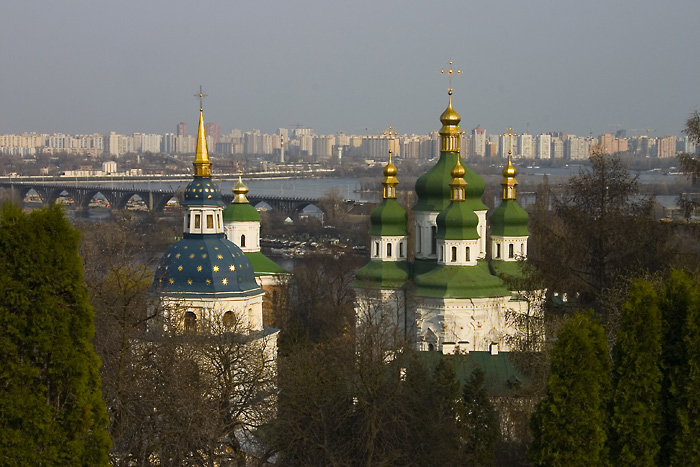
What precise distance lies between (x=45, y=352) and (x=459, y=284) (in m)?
10.6

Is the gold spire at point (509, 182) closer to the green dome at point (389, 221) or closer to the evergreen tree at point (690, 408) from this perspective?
the green dome at point (389, 221)

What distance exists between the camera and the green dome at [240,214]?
23.6 m

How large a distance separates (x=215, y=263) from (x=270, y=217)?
43657 millimetres

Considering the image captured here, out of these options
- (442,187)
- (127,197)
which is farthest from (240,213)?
(127,197)

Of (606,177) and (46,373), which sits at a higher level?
(606,177)

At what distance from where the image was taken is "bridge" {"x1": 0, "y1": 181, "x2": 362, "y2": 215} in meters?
64.1

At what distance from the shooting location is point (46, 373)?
8.66 m

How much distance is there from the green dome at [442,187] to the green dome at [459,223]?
105 cm

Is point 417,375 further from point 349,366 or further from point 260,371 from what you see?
point 260,371

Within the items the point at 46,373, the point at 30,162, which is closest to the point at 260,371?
the point at 46,373

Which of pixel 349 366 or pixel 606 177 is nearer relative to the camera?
pixel 349 366

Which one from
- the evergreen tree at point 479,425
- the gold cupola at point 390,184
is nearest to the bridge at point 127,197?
the gold cupola at point 390,184

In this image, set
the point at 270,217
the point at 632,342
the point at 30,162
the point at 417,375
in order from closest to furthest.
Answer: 1. the point at 632,342
2. the point at 417,375
3. the point at 270,217
4. the point at 30,162

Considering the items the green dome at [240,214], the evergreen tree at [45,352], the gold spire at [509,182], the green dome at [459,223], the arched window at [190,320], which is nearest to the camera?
the evergreen tree at [45,352]
